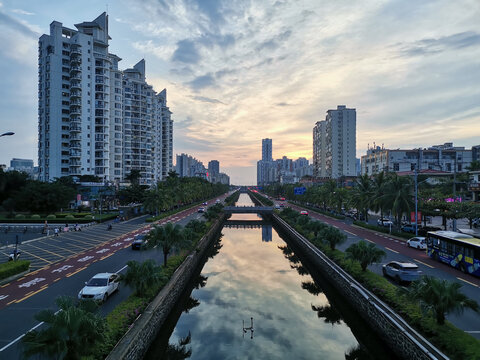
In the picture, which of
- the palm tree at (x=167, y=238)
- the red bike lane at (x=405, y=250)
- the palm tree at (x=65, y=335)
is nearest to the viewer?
the palm tree at (x=65, y=335)

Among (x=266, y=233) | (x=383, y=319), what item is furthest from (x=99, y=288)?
(x=266, y=233)

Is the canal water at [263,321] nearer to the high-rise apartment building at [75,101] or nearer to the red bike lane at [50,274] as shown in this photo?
the red bike lane at [50,274]

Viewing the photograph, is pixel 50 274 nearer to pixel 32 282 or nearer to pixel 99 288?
pixel 32 282

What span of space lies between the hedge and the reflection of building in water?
1549 inches

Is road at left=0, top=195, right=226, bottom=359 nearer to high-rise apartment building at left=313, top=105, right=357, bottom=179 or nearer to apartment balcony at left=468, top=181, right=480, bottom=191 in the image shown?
apartment balcony at left=468, top=181, right=480, bottom=191

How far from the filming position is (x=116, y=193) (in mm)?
95125

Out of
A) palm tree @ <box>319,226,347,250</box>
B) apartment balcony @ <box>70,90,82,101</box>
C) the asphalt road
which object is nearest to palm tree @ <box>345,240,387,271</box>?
the asphalt road

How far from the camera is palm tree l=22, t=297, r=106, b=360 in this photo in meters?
10.2

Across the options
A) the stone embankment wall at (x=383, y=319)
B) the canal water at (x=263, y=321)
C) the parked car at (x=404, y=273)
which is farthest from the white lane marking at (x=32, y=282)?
the parked car at (x=404, y=273)

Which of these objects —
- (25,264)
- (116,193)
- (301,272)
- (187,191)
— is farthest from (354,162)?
(25,264)

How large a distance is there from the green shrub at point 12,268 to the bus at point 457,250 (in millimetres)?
40293

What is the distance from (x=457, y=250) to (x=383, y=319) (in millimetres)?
14661

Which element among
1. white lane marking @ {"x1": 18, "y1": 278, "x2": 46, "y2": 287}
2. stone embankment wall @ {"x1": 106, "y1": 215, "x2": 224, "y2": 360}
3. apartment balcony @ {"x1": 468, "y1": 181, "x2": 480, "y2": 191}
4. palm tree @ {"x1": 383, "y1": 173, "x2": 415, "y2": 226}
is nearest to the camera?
stone embankment wall @ {"x1": 106, "y1": 215, "x2": 224, "y2": 360}

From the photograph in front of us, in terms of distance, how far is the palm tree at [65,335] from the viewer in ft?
33.6
